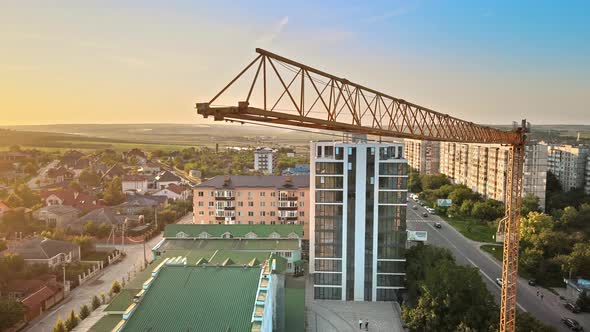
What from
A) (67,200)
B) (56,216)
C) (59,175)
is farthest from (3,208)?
(59,175)

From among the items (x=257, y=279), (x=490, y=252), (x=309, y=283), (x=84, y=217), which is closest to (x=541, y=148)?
(x=490, y=252)

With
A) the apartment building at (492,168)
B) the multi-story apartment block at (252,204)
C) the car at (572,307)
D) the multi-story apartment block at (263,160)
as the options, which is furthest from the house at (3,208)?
the multi-story apartment block at (263,160)

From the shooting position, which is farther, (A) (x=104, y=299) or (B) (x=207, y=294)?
(A) (x=104, y=299)

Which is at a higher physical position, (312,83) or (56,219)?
(312,83)

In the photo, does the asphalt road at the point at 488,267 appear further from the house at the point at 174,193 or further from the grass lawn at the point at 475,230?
the house at the point at 174,193

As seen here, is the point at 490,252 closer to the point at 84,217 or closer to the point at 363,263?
the point at 363,263

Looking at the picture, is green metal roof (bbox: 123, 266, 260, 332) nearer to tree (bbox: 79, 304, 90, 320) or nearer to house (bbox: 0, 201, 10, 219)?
tree (bbox: 79, 304, 90, 320)
